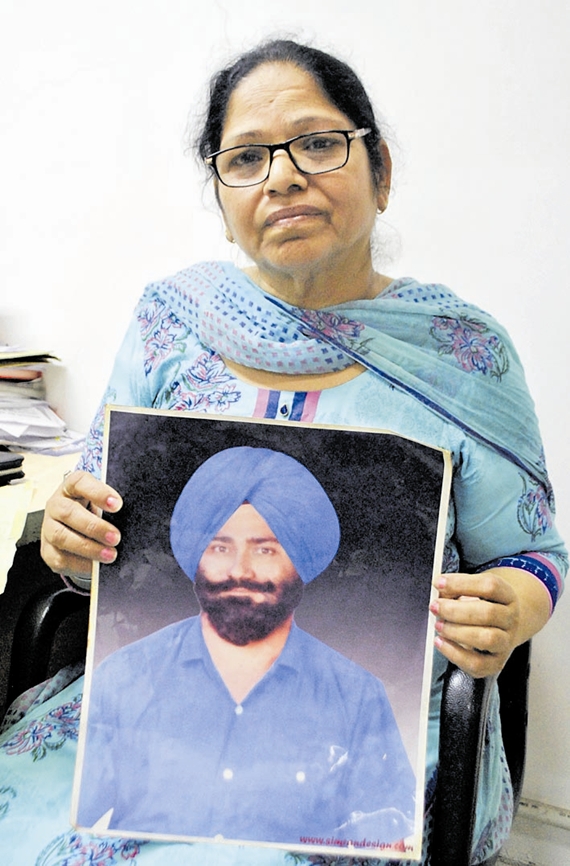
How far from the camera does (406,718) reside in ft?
2.31

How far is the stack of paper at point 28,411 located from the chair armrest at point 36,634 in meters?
0.60

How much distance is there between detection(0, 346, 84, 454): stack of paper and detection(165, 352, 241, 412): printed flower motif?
621 millimetres

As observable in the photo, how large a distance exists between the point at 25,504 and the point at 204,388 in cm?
38

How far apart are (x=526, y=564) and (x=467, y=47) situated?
0.84m

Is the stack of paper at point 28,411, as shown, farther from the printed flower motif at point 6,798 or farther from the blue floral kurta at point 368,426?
the printed flower motif at point 6,798

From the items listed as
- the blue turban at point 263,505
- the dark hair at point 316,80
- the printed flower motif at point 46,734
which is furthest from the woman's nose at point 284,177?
the printed flower motif at point 46,734

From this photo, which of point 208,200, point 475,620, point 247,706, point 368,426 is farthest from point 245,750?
point 208,200

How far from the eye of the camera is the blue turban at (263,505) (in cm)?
72

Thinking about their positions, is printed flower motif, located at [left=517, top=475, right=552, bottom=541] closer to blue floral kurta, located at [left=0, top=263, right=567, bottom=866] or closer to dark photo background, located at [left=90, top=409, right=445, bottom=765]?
blue floral kurta, located at [left=0, top=263, right=567, bottom=866]

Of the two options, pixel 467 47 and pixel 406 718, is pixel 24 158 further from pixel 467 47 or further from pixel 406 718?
pixel 406 718

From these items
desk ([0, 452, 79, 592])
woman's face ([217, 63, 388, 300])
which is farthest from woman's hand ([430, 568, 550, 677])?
desk ([0, 452, 79, 592])

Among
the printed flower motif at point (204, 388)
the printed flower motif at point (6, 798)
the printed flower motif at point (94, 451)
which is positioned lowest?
the printed flower motif at point (6, 798)

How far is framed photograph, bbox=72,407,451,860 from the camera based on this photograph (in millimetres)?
690

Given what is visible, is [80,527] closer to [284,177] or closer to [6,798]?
[6,798]
